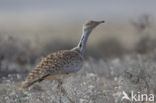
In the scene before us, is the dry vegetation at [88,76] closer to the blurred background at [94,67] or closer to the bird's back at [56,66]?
the blurred background at [94,67]

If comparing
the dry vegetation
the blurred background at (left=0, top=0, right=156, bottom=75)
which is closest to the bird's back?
the dry vegetation

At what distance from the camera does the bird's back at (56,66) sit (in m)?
8.62

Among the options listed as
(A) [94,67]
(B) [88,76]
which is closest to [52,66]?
(B) [88,76]

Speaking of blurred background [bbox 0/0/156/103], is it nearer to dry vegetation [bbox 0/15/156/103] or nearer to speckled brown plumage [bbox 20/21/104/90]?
dry vegetation [bbox 0/15/156/103]

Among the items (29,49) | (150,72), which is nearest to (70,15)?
(29,49)

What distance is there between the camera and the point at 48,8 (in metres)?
71.1

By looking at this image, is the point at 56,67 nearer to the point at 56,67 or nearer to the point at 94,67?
the point at 56,67

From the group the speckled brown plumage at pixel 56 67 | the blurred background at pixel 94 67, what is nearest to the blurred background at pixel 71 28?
the blurred background at pixel 94 67

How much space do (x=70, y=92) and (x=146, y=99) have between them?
1.03 metres

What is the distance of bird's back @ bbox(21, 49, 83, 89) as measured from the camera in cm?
862

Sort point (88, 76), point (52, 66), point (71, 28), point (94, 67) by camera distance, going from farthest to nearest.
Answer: point (71, 28), point (94, 67), point (88, 76), point (52, 66)

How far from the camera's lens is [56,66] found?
8.88m

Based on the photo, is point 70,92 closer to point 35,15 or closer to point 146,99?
point 146,99

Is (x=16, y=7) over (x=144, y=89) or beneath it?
beneath
